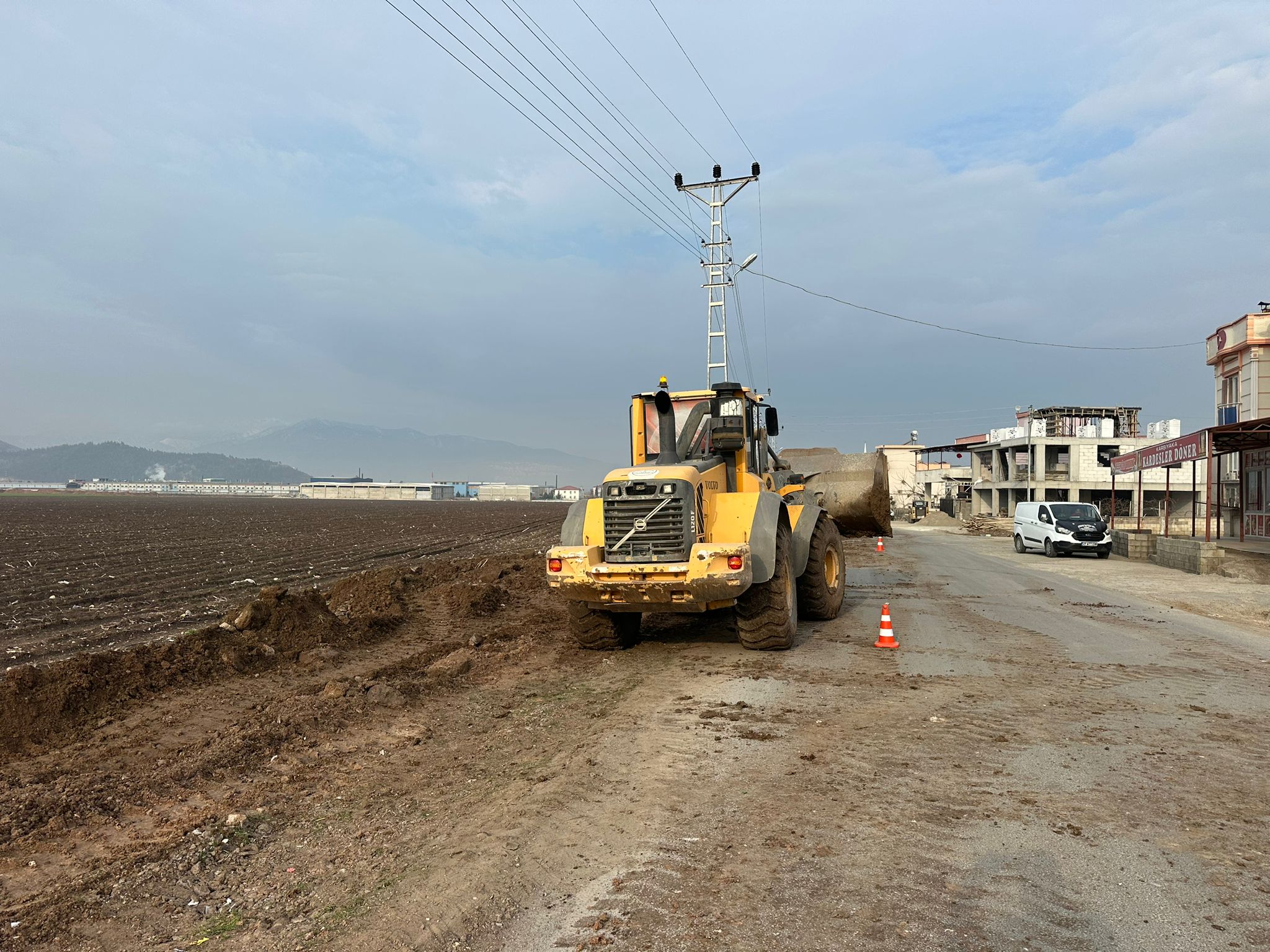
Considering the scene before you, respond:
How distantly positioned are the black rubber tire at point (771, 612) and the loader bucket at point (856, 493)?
245 inches

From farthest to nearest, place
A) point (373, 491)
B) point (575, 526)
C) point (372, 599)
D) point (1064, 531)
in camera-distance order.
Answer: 1. point (373, 491)
2. point (1064, 531)
3. point (372, 599)
4. point (575, 526)

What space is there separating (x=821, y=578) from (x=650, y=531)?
3226 millimetres

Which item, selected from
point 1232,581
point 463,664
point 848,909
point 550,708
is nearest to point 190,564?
point 463,664

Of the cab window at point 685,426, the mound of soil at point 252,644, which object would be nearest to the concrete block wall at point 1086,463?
the mound of soil at point 252,644

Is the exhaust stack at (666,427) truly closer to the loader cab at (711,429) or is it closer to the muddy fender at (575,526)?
the loader cab at (711,429)

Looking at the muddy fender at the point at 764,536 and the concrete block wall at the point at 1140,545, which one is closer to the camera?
the muddy fender at the point at 764,536

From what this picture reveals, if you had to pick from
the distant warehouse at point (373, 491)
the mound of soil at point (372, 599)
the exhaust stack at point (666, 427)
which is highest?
the distant warehouse at point (373, 491)

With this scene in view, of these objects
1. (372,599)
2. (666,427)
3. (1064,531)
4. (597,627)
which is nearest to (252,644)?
(372,599)

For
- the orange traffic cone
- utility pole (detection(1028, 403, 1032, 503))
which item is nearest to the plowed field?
the orange traffic cone

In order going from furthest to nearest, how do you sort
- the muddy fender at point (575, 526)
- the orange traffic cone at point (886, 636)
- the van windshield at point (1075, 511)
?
1. the van windshield at point (1075, 511)
2. the orange traffic cone at point (886, 636)
3. the muddy fender at point (575, 526)

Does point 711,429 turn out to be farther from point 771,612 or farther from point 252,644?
point 252,644

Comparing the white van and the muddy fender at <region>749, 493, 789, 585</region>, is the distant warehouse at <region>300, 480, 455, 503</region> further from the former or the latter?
the muddy fender at <region>749, 493, 789, 585</region>

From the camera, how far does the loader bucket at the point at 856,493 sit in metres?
15.0

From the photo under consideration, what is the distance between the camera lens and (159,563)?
20.3m
